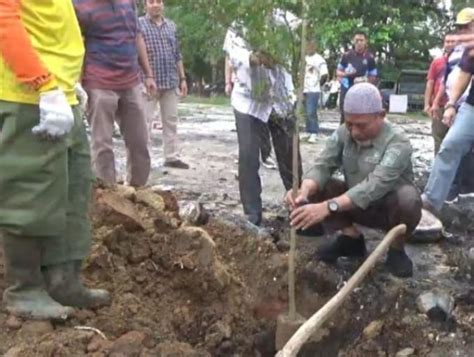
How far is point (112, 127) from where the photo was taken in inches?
252

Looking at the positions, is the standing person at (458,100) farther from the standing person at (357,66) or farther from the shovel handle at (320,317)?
the standing person at (357,66)

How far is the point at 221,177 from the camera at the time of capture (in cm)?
892

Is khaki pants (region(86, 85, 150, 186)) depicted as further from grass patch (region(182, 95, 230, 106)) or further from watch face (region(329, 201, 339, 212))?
grass patch (region(182, 95, 230, 106))

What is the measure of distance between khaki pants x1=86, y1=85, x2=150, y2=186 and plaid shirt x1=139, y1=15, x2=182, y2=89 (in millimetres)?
2453

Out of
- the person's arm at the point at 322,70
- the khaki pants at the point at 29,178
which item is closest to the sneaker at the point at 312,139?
the person's arm at the point at 322,70

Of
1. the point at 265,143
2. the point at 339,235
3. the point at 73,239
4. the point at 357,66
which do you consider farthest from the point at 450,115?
the point at 357,66

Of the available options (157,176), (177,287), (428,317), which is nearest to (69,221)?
(177,287)

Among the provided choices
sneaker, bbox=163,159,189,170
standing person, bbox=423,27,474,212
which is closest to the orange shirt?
standing person, bbox=423,27,474,212

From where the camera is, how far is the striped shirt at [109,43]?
19.8ft

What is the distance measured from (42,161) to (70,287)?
2.35 ft

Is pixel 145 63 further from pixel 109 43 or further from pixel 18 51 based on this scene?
pixel 18 51

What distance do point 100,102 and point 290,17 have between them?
7.37 feet

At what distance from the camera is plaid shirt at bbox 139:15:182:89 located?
882cm

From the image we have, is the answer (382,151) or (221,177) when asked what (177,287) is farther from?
(221,177)
